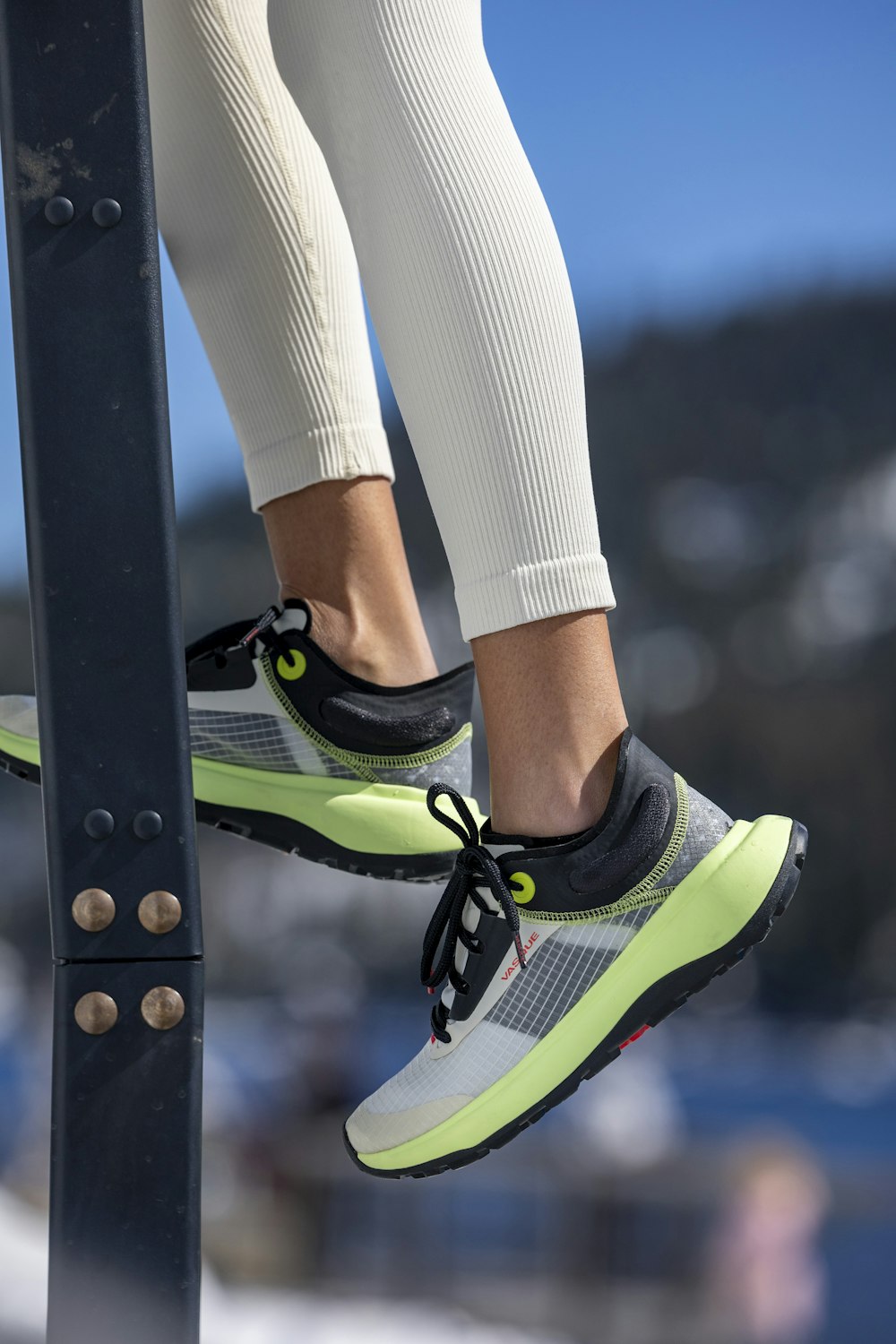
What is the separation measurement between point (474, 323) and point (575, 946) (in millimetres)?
230

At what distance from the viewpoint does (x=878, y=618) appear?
425cm

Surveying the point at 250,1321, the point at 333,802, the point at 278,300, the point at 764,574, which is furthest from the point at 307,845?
the point at 764,574

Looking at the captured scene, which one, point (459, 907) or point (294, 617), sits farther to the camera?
point (294, 617)

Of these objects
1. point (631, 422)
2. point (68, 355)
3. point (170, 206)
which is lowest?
point (68, 355)

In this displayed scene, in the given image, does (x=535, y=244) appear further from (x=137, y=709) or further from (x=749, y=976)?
(x=749, y=976)


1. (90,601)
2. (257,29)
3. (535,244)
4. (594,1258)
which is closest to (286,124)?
(257,29)

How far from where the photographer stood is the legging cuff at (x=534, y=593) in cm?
38

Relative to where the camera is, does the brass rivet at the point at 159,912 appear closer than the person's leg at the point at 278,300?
Yes

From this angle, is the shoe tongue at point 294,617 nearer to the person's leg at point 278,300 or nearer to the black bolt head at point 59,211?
the person's leg at point 278,300

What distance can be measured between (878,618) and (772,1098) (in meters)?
1.75

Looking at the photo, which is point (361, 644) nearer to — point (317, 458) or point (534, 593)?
point (317, 458)

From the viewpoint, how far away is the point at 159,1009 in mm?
300

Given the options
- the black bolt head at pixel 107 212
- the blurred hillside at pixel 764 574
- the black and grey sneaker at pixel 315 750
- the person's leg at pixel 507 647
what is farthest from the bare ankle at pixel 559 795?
the blurred hillside at pixel 764 574

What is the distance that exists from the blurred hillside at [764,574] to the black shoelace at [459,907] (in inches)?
133
